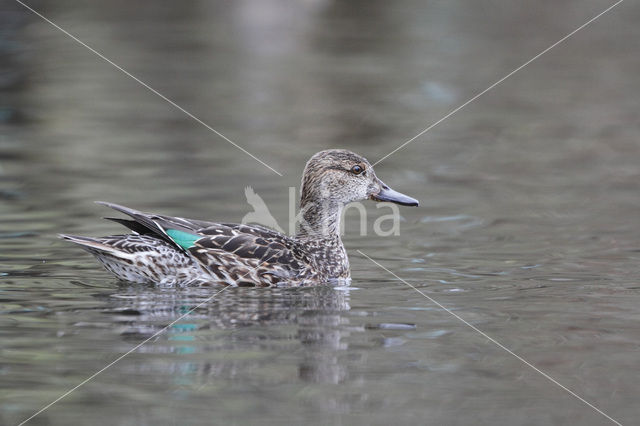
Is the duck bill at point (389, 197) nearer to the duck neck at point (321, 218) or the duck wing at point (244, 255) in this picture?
the duck neck at point (321, 218)

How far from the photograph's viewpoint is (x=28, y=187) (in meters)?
11.6

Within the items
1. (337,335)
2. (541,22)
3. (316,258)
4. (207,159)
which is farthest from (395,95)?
(337,335)

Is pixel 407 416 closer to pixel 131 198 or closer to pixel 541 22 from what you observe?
pixel 131 198

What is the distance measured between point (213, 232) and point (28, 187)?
3.88 meters

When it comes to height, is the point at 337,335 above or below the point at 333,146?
below

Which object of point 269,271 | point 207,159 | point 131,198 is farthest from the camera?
point 207,159

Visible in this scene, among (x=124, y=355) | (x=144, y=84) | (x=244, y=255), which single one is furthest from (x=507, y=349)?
(x=144, y=84)

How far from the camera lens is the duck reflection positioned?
6.25 m

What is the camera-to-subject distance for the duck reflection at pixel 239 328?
625cm

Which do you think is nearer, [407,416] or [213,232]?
[407,416]

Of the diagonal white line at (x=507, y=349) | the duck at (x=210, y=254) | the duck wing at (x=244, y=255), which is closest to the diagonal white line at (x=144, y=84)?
the duck at (x=210, y=254)

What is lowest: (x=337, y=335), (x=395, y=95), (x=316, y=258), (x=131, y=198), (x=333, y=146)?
(x=337, y=335)

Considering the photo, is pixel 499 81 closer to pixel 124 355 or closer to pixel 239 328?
pixel 239 328

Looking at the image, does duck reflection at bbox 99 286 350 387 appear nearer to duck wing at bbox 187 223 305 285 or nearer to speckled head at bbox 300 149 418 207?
duck wing at bbox 187 223 305 285
